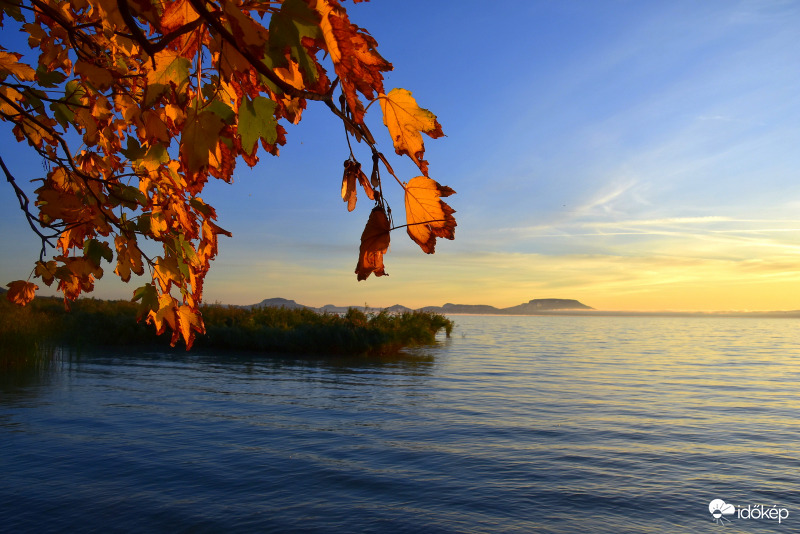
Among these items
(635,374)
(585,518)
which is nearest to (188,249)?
(585,518)

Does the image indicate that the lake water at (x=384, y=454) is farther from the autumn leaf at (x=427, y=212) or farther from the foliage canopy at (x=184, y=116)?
the autumn leaf at (x=427, y=212)

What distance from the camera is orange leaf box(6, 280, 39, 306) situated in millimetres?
2404

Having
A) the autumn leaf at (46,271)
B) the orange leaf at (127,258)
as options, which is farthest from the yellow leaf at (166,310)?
the autumn leaf at (46,271)

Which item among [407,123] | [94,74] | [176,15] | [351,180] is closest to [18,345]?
[94,74]

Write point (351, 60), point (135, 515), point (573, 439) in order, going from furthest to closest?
point (573, 439), point (135, 515), point (351, 60)

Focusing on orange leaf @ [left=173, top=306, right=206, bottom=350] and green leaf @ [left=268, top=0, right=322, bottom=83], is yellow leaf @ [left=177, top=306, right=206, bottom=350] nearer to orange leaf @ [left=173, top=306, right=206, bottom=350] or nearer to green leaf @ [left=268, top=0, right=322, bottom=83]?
orange leaf @ [left=173, top=306, right=206, bottom=350]

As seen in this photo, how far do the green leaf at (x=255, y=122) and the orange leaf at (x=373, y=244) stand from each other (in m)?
0.28

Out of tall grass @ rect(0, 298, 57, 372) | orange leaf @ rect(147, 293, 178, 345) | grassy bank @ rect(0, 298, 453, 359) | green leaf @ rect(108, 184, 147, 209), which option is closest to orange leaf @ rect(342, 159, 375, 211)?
orange leaf @ rect(147, 293, 178, 345)

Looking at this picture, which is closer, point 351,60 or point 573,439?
point 351,60

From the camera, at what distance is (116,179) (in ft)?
7.08

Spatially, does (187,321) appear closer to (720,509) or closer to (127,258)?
(127,258)

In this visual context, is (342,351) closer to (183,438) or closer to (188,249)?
(183,438)

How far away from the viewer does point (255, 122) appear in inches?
38.5

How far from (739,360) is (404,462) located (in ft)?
78.9
